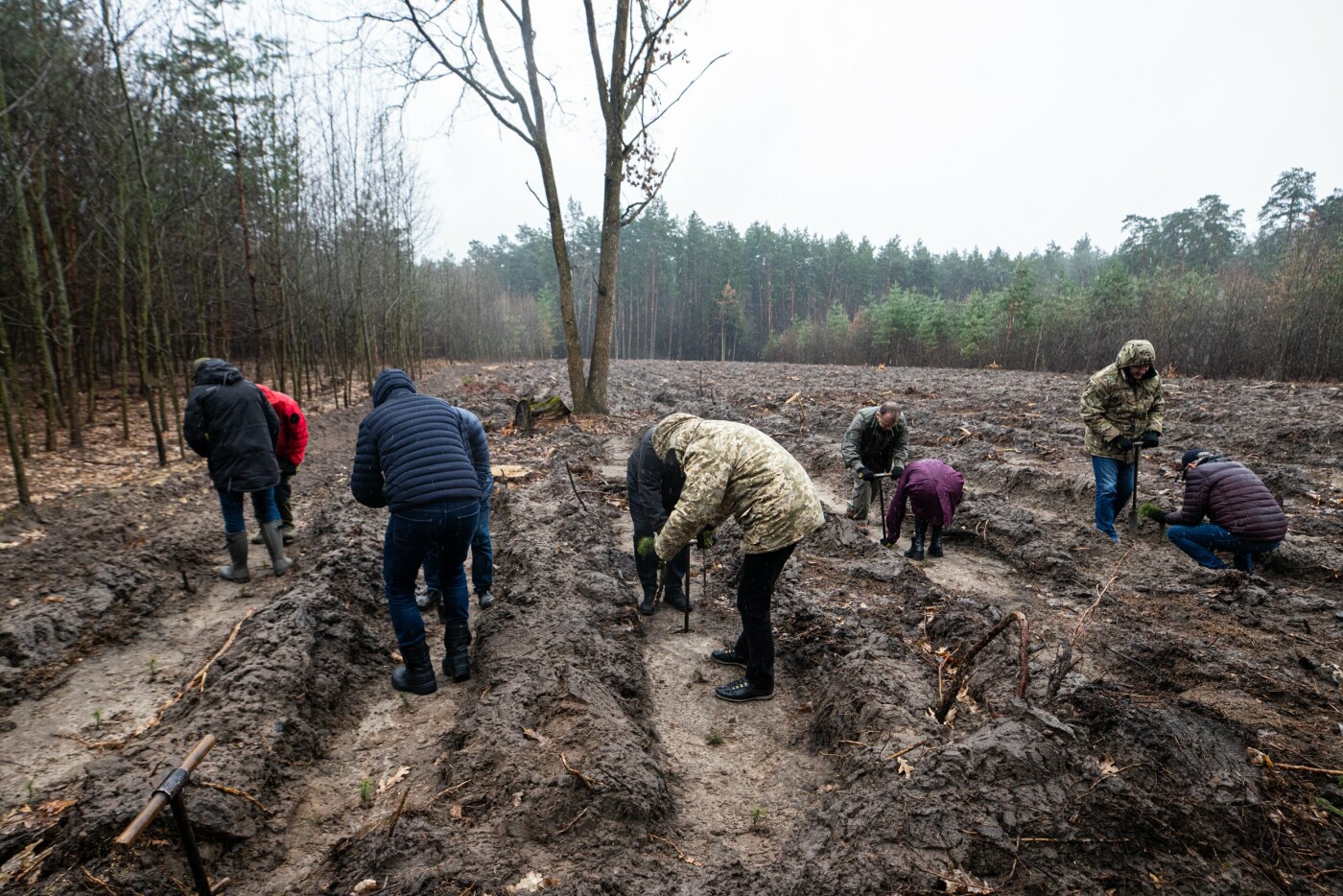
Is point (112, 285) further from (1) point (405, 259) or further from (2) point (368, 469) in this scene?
(2) point (368, 469)

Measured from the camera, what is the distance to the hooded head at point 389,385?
12.6 feet

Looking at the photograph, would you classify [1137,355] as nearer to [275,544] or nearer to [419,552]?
[419,552]

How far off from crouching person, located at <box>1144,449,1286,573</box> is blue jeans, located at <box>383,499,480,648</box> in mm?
5990

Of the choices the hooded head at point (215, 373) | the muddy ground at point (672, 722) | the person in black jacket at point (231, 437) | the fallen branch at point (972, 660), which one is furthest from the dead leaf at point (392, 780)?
the hooded head at point (215, 373)

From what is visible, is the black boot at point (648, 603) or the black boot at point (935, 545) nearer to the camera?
the black boot at point (648, 603)

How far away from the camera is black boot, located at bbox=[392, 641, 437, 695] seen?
382 centimetres

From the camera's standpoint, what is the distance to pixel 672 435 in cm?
382

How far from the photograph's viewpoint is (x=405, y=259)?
24.2 metres

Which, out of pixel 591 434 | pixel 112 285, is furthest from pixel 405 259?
pixel 591 434

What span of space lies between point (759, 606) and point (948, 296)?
7896 cm

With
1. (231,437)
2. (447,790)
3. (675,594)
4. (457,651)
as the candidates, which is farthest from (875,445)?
(231,437)

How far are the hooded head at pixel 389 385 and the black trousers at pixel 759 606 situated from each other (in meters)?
2.38

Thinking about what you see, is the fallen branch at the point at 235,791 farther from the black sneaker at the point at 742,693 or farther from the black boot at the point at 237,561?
the black boot at the point at 237,561

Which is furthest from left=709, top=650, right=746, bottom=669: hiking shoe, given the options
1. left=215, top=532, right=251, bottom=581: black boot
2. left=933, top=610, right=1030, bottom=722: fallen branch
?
left=215, top=532, right=251, bottom=581: black boot
